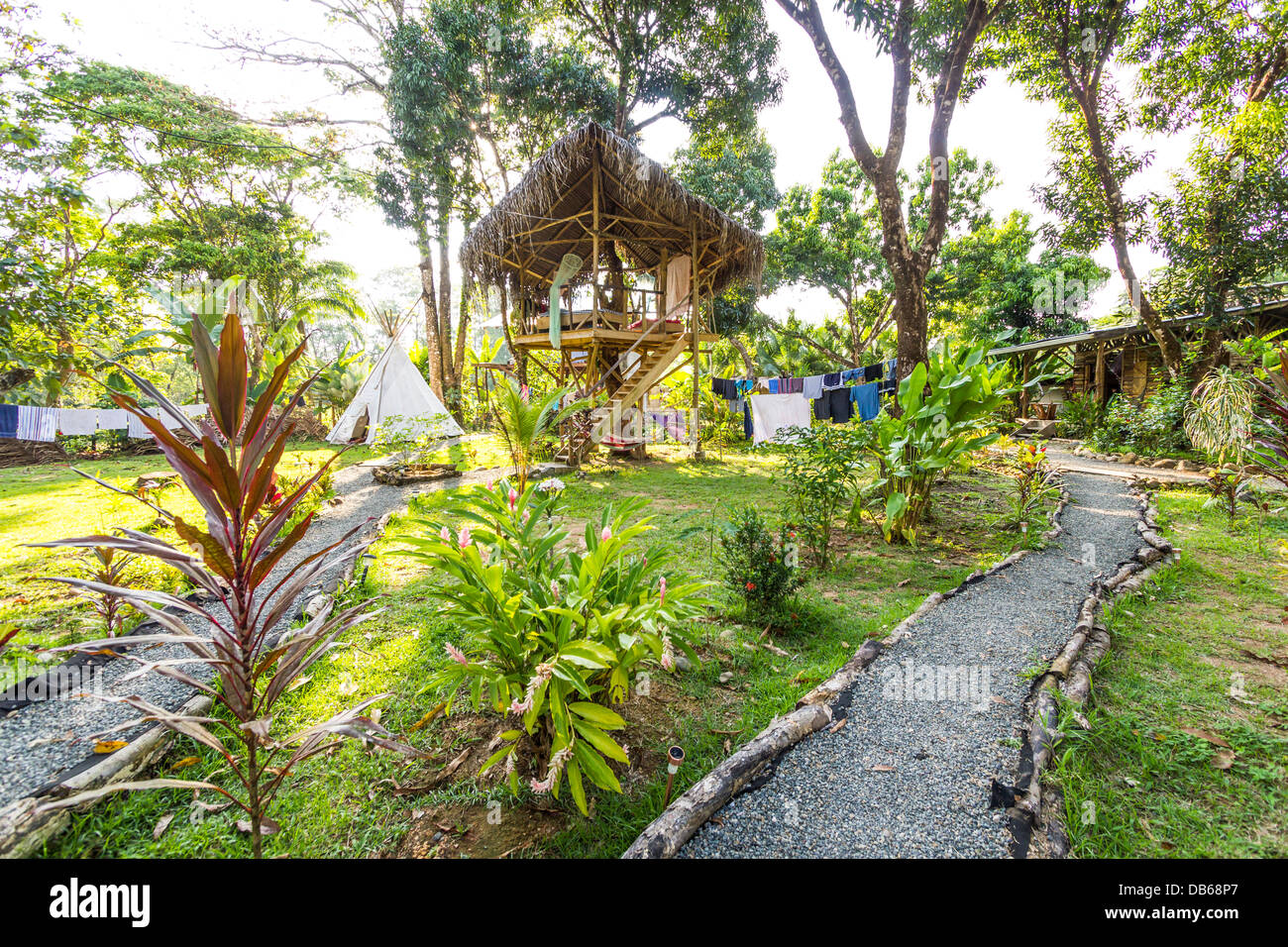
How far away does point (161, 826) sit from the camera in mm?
1575

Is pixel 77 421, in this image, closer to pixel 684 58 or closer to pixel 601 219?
pixel 601 219

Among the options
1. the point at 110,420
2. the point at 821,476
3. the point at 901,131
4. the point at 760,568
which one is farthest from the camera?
the point at 110,420

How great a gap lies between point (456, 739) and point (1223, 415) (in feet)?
30.5

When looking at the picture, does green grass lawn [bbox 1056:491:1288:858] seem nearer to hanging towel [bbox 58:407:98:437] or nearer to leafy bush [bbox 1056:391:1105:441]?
leafy bush [bbox 1056:391:1105:441]

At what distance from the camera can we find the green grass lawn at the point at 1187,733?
59.9 inches

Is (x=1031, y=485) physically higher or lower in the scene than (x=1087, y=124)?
lower

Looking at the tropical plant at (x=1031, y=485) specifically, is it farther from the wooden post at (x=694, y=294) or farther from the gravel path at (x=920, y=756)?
the wooden post at (x=694, y=294)

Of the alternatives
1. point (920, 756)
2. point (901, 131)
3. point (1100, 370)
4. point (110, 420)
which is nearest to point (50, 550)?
point (920, 756)

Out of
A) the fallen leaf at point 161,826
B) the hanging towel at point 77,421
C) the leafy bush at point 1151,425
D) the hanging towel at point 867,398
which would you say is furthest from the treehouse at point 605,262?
the hanging towel at point 77,421

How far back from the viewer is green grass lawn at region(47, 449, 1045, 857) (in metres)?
1.54

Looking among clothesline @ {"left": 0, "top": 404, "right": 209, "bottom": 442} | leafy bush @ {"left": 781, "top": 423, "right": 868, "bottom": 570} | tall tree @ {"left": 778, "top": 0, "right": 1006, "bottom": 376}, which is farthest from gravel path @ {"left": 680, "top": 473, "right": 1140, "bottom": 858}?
clothesline @ {"left": 0, "top": 404, "right": 209, "bottom": 442}
